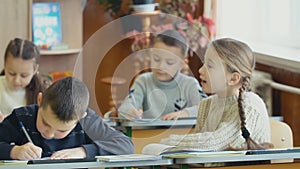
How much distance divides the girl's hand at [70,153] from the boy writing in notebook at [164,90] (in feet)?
1.78

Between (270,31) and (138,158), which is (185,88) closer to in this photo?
(138,158)

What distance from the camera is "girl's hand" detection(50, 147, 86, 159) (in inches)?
65.5

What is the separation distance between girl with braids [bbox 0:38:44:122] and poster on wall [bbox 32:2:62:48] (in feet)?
2.90

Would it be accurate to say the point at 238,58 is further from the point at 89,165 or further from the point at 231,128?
the point at 89,165

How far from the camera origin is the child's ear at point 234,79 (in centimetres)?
188

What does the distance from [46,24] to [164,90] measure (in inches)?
46.5

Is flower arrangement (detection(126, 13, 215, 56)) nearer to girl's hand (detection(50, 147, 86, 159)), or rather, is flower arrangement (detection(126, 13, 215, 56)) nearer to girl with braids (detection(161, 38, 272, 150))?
girl with braids (detection(161, 38, 272, 150))

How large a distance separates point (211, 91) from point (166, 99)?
0.55 metres

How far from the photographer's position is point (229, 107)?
6.12 ft

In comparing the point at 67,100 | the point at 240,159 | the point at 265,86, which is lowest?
the point at 265,86

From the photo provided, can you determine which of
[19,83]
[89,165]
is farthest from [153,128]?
[89,165]

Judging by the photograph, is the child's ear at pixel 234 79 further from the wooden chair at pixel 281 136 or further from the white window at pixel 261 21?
the white window at pixel 261 21

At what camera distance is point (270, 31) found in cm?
342

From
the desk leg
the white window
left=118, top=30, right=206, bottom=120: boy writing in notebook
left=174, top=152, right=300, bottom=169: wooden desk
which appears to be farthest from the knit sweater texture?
the white window
